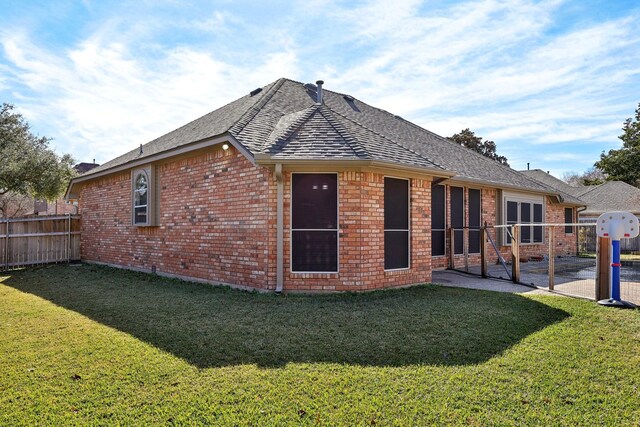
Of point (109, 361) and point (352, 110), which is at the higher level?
point (352, 110)

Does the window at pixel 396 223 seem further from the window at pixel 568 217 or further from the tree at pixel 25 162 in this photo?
the tree at pixel 25 162

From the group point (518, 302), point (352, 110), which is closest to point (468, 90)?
point (352, 110)

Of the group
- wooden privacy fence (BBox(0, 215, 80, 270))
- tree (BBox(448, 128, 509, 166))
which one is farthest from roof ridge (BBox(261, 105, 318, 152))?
tree (BBox(448, 128, 509, 166))

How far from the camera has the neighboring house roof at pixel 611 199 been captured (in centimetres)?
2314

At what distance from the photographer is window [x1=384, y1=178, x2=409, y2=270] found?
7.75 m

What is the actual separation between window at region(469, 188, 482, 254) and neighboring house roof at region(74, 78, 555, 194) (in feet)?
2.00

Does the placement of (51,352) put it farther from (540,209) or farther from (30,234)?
(540,209)

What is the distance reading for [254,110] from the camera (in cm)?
978

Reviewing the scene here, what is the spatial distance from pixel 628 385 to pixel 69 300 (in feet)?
28.2

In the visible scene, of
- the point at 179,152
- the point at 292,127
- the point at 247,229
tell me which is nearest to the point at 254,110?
the point at 292,127

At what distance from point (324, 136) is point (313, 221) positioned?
1.86m

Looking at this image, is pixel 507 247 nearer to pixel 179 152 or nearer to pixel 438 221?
pixel 438 221

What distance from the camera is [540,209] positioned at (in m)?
15.1

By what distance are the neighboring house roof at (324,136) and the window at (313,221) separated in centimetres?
59
